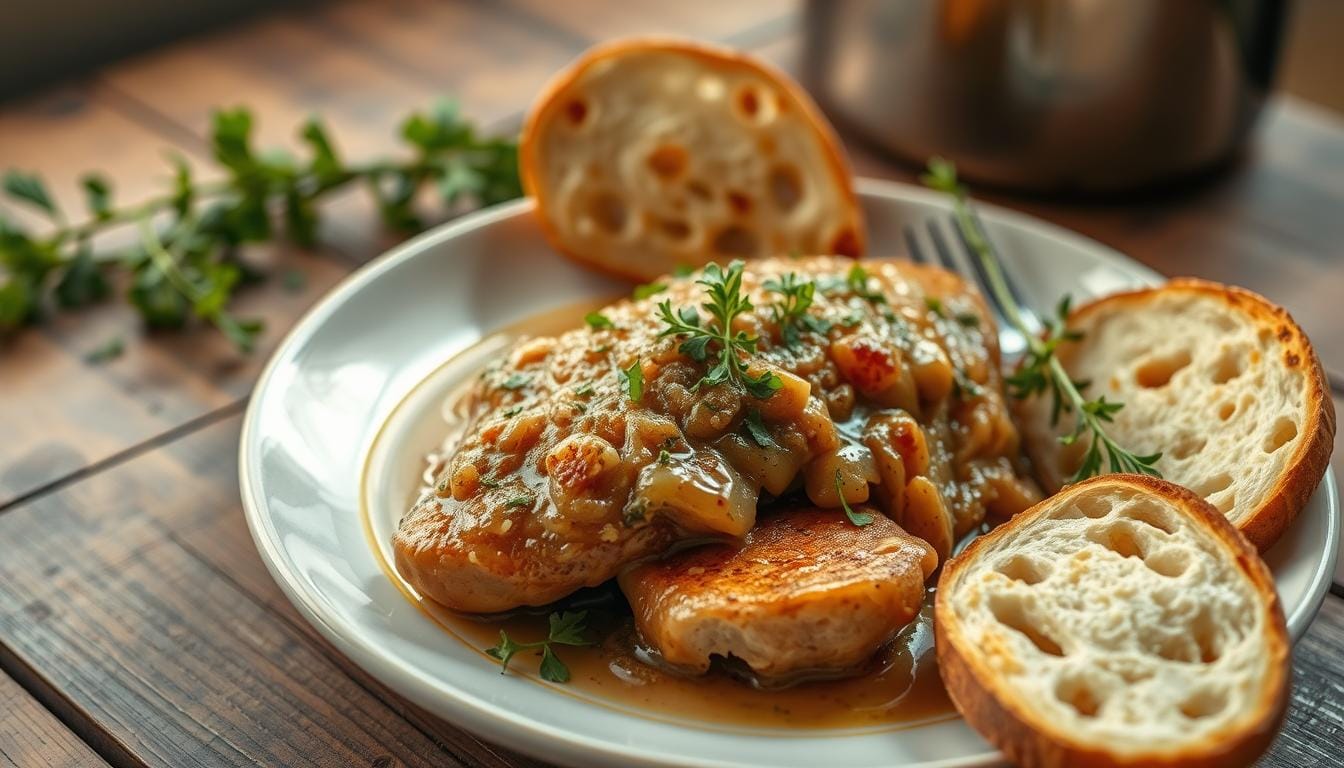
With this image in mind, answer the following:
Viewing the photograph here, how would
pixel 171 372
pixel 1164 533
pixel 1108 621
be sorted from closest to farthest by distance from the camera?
pixel 1108 621
pixel 1164 533
pixel 171 372

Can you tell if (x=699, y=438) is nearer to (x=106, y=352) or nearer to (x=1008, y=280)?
(x=1008, y=280)

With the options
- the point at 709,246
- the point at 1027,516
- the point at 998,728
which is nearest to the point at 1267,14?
the point at 709,246

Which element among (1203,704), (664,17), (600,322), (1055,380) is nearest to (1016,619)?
(1203,704)

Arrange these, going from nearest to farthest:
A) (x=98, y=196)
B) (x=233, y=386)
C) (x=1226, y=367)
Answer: (x=1226, y=367), (x=233, y=386), (x=98, y=196)

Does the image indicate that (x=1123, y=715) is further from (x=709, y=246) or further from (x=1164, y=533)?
(x=709, y=246)

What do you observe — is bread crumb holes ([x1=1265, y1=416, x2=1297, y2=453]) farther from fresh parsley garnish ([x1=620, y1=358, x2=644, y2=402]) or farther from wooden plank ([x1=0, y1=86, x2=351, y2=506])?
wooden plank ([x1=0, y1=86, x2=351, y2=506])

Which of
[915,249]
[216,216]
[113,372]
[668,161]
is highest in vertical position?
[668,161]

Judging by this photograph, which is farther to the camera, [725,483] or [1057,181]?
[1057,181]
